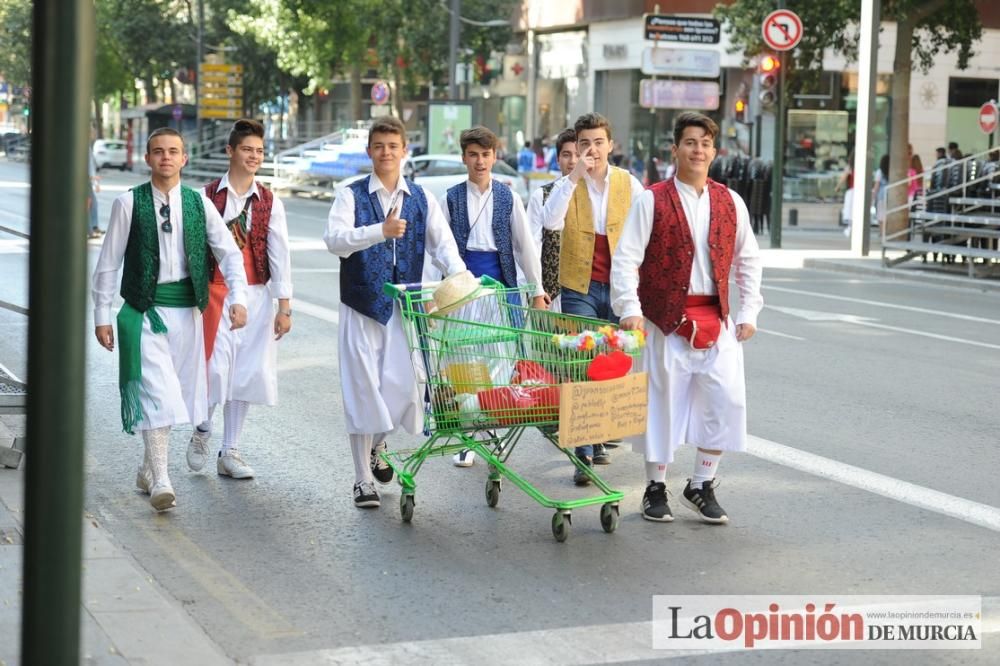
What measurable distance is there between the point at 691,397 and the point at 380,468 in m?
1.73

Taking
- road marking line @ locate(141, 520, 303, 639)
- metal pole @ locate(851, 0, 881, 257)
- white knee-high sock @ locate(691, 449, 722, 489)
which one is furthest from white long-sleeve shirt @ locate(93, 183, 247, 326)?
metal pole @ locate(851, 0, 881, 257)

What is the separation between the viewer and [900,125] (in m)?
29.5

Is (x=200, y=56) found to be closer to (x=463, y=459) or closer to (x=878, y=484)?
(x=463, y=459)

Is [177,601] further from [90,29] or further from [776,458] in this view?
[776,458]

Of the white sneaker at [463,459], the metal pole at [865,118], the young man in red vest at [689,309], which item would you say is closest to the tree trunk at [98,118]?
the metal pole at [865,118]

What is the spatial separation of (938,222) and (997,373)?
11.6m

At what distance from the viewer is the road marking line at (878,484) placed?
7.55 meters

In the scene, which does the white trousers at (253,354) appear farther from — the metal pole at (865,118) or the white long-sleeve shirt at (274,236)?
the metal pole at (865,118)

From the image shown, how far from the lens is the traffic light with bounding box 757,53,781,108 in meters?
28.4

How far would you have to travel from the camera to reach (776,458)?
29.3 feet

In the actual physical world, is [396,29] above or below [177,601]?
above

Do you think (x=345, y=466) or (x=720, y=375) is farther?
(x=345, y=466)

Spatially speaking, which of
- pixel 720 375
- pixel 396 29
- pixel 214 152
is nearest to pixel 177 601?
pixel 720 375

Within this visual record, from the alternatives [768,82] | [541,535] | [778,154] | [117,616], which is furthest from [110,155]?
[117,616]
